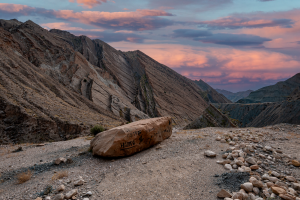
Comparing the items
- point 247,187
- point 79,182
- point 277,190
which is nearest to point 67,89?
point 79,182

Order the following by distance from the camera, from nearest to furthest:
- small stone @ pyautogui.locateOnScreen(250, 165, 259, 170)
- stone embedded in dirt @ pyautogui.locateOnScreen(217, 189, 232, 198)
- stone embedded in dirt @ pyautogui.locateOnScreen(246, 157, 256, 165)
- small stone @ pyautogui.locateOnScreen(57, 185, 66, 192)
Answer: stone embedded in dirt @ pyautogui.locateOnScreen(217, 189, 232, 198), small stone @ pyautogui.locateOnScreen(57, 185, 66, 192), small stone @ pyautogui.locateOnScreen(250, 165, 259, 170), stone embedded in dirt @ pyautogui.locateOnScreen(246, 157, 256, 165)

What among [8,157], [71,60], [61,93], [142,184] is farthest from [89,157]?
[71,60]

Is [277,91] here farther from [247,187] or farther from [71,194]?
[71,194]

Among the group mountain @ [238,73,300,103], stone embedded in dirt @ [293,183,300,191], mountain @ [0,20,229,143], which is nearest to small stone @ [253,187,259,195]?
stone embedded in dirt @ [293,183,300,191]

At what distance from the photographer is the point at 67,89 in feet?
119

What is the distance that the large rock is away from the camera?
9430mm

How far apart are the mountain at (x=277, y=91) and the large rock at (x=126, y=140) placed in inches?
3993

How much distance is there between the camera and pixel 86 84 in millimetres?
44500

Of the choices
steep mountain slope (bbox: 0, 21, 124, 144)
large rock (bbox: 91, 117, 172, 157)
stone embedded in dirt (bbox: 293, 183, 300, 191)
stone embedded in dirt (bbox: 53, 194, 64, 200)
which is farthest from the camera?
steep mountain slope (bbox: 0, 21, 124, 144)

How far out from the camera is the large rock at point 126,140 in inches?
371

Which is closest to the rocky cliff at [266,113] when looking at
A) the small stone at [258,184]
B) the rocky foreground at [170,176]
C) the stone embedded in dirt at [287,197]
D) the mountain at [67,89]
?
the mountain at [67,89]

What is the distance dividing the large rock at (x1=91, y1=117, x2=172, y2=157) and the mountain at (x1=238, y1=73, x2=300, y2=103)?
101419 millimetres

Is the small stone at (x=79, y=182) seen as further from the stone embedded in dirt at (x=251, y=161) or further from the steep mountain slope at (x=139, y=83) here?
the steep mountain slope at (x=139, y=83)

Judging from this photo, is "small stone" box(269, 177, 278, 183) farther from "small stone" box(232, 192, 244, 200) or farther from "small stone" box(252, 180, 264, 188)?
"small stone" box(232, 192, 244, 200)
